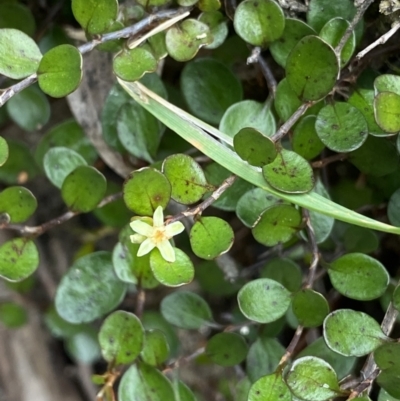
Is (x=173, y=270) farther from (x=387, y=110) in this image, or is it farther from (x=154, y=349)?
(x=387, y=110)

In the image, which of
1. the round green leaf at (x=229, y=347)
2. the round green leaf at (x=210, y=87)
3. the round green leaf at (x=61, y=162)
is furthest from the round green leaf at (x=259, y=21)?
the round green leaf at (x=229, y=347)

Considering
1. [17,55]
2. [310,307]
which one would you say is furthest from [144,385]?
[17,55]

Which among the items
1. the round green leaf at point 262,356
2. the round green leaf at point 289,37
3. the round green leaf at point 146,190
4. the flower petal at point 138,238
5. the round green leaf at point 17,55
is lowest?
the round green leaf at point 262,356

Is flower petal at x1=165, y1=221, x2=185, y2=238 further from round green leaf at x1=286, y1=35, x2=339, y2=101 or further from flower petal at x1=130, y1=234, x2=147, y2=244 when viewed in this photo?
round green leaf at x1=286, y1=35, x2=339, y2=101

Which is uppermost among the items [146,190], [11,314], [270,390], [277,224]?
[146,190]

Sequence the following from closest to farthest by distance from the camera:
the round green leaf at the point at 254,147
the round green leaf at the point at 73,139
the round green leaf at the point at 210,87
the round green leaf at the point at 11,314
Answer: the round green leaf at the point at 254,147 < the round green leaf at the point at 210,87 < the round green leaf at the point at 73,139 < the round green leaf at the point at 11,314

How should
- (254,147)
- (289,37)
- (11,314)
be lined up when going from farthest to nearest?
(11,314), (289,37), (254,147)

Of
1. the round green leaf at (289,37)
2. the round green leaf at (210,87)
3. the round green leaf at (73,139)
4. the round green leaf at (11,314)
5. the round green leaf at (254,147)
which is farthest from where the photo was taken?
the round green leaf at (11,314)

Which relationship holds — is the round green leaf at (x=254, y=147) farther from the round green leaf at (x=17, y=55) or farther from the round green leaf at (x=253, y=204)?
the round green leaf at (x=17, y=55)
